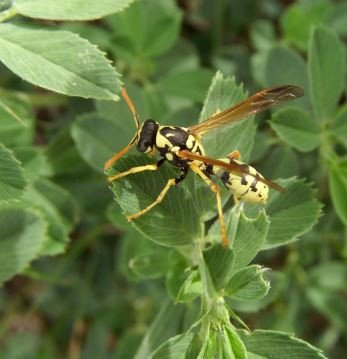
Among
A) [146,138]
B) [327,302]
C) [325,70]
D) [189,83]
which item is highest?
[146,138]

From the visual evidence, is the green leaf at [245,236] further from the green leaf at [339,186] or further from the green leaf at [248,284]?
the green leaf at [339,186]

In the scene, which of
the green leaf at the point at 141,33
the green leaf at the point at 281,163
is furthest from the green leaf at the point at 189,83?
Result: the green leaf at the point at 281,163

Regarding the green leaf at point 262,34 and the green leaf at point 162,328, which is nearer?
the green leaf at point 162,328

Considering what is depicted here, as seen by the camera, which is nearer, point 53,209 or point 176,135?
point 176,135

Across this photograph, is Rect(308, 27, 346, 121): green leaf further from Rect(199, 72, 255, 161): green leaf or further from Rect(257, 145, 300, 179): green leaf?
Rect(199, 72, 255, 161): green leaf

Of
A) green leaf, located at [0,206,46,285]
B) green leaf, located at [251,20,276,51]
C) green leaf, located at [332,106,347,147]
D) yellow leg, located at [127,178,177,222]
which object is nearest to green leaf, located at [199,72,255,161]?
yellow leg, located at [127,178,177,222]

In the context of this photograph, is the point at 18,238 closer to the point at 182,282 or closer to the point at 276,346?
the point at 182,282

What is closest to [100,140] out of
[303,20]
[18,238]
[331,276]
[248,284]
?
[18,238]
